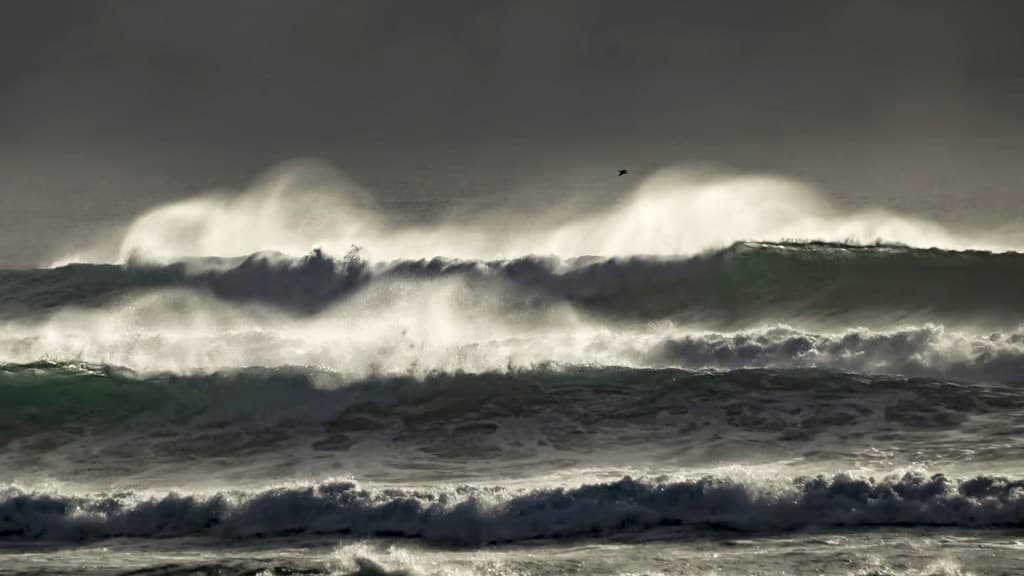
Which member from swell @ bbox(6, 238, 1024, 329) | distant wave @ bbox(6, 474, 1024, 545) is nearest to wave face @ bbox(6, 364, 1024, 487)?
distant wave @ bbox(6, 474, 1024, 545)

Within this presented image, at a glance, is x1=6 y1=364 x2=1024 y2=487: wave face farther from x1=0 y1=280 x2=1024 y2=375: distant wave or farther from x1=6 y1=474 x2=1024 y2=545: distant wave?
x1=6 y1=474 x2=1024 y2=545: distant wave

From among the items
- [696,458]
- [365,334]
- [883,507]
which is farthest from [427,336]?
[883,507]

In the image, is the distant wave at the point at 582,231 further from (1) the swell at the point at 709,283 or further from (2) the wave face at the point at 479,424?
(2) the wave face at the point at 479,424

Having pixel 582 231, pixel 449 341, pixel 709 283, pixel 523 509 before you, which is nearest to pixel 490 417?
pixel 449 341

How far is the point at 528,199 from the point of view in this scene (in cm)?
5419

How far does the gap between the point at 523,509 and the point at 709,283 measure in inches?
440

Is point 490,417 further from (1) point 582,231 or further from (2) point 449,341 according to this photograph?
(1) point 582,231

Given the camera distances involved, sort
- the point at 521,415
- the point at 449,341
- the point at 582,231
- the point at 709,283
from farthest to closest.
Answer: the point at 582,231, the point at 709,283, the point at 449,341, the point at 521,415

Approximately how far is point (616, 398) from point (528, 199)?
36.4 m

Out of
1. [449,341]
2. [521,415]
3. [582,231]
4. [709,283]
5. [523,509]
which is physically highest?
[582,231]

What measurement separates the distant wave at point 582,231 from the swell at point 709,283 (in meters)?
0.75

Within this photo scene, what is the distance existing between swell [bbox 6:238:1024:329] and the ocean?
68mm

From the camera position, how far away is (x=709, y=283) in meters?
23.9

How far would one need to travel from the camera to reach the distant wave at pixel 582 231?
2609 centimetres
